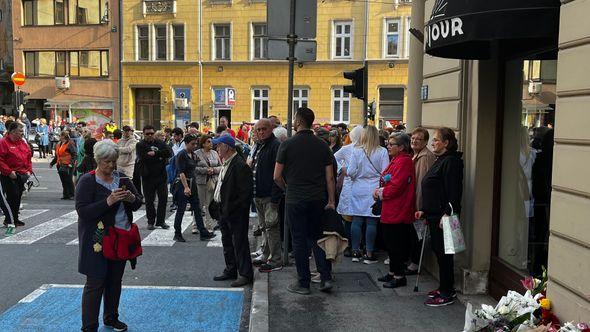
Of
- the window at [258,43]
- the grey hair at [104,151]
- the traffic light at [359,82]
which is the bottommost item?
the grey hair at [104,151]

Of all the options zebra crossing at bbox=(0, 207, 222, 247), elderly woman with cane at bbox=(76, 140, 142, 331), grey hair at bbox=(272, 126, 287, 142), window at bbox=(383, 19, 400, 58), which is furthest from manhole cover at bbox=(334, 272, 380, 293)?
window at bbox=(383, 19, 400, 58)

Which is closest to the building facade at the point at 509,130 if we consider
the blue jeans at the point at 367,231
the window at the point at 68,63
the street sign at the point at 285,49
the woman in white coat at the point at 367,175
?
the woman in white coat at the point at 367,175

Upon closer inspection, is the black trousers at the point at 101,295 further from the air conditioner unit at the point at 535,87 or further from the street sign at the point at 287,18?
the air conditioner unit at the point at 535,87

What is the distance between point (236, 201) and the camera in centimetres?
644

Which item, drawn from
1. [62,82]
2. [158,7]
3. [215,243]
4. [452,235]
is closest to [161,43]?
[158,7]

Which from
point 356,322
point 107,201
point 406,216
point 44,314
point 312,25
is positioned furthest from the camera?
point 312,25

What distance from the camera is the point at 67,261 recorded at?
771 centimetres

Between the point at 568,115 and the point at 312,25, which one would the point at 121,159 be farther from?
the point at 568,115

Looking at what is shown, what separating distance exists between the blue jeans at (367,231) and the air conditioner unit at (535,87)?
8.93 ft

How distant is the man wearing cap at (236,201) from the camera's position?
6.45 metres

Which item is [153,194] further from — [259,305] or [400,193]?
[400,193]

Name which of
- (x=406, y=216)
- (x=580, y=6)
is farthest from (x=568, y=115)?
(x=406, y=216)

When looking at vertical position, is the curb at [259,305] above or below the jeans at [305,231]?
below

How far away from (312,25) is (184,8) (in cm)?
2956
